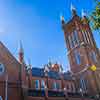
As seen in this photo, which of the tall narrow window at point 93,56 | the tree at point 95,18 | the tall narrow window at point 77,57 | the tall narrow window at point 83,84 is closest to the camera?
the tree at point 95,18

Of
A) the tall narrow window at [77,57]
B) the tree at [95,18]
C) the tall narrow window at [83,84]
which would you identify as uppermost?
the tall narrow window at [77,57]

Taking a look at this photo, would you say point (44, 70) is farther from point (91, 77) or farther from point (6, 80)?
point (6, 80)

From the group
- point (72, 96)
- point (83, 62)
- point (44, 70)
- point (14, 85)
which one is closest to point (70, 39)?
point (83, 62)

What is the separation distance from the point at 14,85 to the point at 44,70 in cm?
1620

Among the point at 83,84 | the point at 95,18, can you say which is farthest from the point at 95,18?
the point at 83,84

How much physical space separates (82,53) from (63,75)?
295 inches

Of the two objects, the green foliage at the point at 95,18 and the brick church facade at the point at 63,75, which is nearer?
the green foliage at the point at 95,18

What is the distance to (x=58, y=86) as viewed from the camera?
39.1m

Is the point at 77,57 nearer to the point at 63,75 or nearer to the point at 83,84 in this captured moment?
the point at 63,75

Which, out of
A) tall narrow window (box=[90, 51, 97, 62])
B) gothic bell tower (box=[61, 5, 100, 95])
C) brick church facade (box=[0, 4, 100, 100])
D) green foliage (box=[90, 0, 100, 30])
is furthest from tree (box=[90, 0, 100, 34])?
tall narrow window (box=[90, 51, 97, 62])

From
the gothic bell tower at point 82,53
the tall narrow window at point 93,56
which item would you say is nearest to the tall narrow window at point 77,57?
the gothic bell tower at point 82,53

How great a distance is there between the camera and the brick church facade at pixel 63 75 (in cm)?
2456

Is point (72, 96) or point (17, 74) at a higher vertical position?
point (17, 74)

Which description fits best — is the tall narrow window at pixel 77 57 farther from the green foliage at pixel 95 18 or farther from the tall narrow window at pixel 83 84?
the green foliage at pixel 95 18
